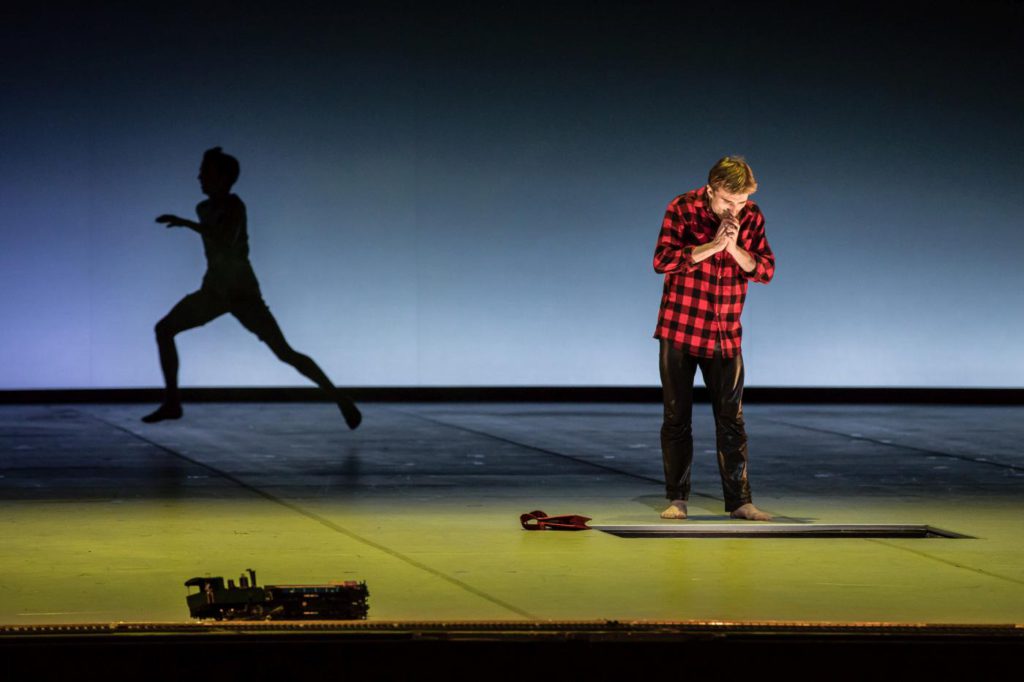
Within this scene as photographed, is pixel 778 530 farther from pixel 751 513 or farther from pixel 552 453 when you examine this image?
pixel 552 453

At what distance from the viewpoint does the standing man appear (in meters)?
6.71

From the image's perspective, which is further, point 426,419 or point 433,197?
point 433,197

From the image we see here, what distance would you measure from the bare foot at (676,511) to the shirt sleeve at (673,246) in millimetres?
997

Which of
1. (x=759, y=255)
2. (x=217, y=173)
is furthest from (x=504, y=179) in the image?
(x=759, y=255)

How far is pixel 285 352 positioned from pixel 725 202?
18.7 ft

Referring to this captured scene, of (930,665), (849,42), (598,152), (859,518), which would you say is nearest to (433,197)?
(598,152)

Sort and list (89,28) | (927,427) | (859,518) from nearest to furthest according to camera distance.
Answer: (859,518)
(927,427)
(89,28)

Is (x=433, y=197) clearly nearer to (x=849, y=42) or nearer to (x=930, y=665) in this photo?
(x=849, y=42)

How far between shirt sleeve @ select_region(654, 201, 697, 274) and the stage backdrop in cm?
817

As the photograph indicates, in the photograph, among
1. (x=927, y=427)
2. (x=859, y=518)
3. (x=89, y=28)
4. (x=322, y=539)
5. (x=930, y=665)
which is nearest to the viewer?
(x=930, y=665)

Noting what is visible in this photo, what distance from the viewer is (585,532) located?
6371 millimetres

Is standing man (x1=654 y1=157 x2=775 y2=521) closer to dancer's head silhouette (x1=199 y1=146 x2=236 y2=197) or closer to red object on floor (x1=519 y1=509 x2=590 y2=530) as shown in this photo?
red object on floor (x1=519 y1=509 x2=590 y2=530)

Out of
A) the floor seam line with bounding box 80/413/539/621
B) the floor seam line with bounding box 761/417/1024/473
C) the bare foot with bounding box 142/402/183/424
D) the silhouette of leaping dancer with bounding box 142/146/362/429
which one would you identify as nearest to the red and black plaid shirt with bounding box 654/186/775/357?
the floor seam line with bounding box 80/413/539/621

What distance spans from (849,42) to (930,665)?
38.3 ft
